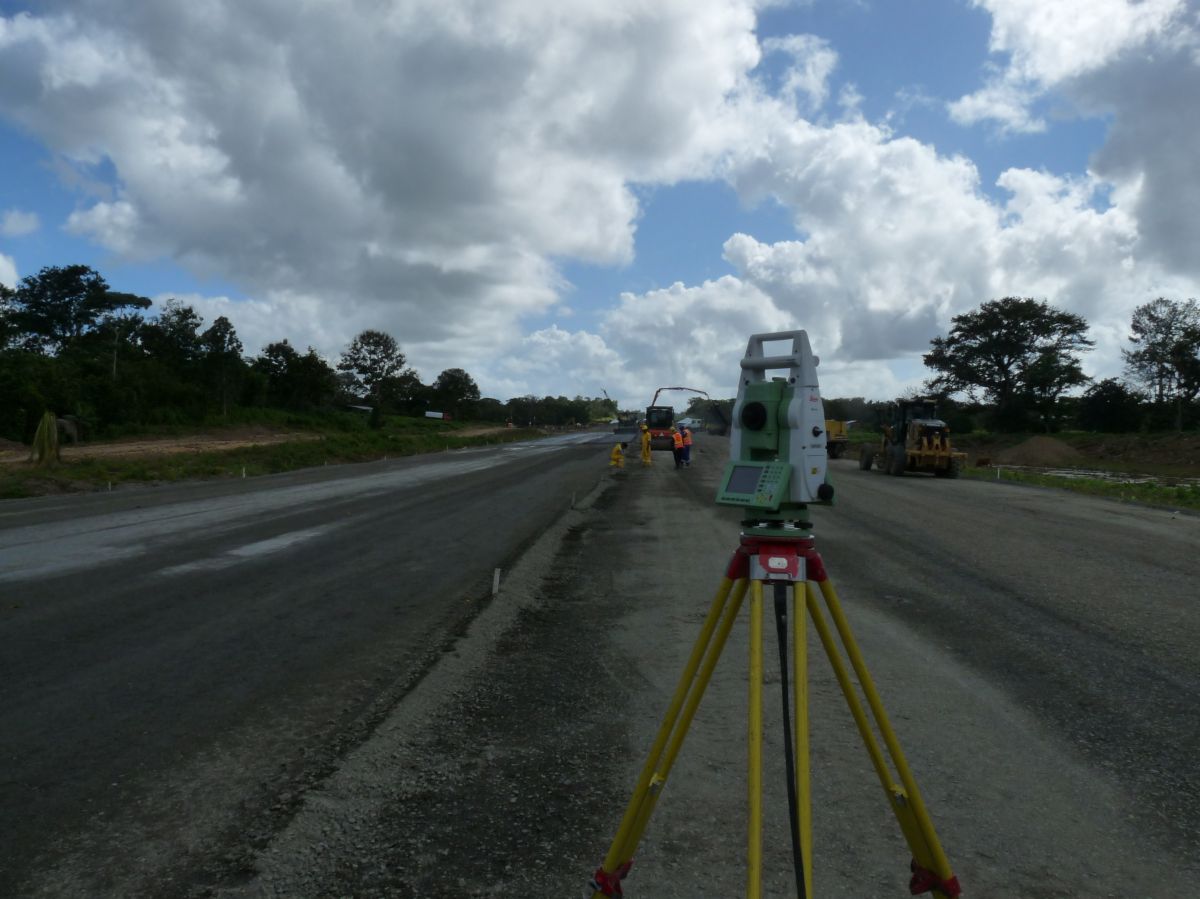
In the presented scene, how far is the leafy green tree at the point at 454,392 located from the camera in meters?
108

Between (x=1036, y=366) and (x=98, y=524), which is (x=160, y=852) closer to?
(x=98, y=524)

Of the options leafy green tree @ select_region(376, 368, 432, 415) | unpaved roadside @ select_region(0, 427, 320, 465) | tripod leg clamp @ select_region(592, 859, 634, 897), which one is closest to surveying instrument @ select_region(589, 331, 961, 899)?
tripod leg clamp @ select_region(592, 859, 634, 897)

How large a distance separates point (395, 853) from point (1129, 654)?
19.5ft

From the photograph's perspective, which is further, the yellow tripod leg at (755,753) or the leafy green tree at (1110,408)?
the leafy green tree at (1110,408)

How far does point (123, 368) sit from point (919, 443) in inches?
1792

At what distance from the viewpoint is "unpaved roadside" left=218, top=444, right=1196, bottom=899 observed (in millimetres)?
3410

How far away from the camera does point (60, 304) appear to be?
70.8 meters

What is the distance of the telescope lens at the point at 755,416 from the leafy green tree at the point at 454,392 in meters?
106

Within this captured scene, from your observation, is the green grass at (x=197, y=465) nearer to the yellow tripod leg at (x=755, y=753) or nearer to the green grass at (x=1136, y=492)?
the yellow tripod leg at (x=755, y=753)

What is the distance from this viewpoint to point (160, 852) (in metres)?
3.61

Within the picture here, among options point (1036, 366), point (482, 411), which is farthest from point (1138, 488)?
point (482, 411)

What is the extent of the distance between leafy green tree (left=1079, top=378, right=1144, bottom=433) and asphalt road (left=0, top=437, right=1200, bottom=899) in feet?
178

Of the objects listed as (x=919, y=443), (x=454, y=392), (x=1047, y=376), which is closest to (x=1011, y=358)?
(x=1047, y=376)

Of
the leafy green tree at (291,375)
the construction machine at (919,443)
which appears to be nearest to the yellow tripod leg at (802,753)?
the construction machine at (919,443)
